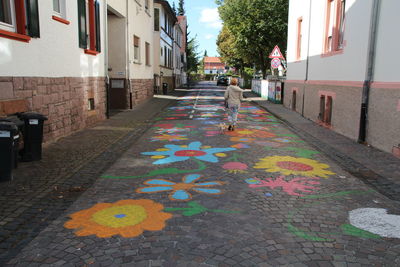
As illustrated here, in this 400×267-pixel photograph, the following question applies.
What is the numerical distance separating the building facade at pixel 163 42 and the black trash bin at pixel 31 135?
78.2ft

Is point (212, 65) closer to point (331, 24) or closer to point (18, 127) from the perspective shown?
point (331, 24)

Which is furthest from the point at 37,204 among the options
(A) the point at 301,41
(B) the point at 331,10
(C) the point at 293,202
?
(A) the point at 301,41

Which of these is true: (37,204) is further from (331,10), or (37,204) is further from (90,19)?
(331,10)

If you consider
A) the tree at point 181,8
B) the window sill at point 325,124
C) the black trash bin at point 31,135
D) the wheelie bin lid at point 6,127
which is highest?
the tree at point 181,8

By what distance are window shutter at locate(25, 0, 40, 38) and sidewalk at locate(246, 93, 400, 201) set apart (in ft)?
23.2

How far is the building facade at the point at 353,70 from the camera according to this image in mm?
8320

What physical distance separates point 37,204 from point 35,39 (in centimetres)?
484

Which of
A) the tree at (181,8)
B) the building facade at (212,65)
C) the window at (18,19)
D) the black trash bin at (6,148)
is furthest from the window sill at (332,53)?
the building facade at (212,65)

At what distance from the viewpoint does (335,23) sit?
12.2 m

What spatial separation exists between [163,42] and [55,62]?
25931mm

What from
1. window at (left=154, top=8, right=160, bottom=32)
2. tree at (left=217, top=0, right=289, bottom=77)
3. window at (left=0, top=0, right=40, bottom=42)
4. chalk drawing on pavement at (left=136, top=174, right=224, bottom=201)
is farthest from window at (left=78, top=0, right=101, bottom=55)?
tree at (left=217, top=0, right=289, bottom=77)

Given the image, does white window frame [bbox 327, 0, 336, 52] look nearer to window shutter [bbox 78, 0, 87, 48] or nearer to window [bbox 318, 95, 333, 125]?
window [bbox 318, 95, 333, 125]

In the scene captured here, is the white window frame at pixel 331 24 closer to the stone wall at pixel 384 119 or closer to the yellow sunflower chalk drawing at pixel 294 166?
the stone wall at pixel 384 119

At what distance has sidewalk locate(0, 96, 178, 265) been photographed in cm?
411
